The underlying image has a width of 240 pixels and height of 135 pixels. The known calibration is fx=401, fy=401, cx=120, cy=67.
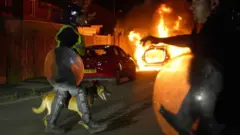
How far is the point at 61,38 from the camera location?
670cm

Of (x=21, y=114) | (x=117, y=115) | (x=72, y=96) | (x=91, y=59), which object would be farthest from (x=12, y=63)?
(x=72, y=96)

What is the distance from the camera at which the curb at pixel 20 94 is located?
11.6 meters

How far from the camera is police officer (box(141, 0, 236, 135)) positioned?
296 centimetres

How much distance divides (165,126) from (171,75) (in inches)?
17.2

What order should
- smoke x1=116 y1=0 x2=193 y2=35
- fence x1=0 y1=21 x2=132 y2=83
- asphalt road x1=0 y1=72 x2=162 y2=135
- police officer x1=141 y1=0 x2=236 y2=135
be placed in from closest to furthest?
police officer x1=141 y1=0 x2=236 y2=135 → asphalt road x1=0 y1=72 x2=162 y2=135 → fence x1=0 y1=21 x2=132 y2=83 → smoke x1=116 y1=0 x2=193 y2=35

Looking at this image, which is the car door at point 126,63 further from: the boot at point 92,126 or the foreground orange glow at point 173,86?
the foreground orange glow at point 173,86

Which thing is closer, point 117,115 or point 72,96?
point 72,96

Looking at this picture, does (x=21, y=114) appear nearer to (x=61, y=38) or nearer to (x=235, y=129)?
(x=61, y=38)

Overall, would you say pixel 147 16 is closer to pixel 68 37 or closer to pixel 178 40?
pixel 68 37

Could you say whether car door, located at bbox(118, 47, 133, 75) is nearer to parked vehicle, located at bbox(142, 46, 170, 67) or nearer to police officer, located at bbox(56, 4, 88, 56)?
police officer, located at bbox(56, 4, 88, 56)

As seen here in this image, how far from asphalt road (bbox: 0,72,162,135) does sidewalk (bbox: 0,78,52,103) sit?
61 centimetres

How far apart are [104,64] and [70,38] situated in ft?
30.4

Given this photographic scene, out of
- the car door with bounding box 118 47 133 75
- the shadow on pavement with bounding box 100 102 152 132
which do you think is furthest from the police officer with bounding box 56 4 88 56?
the car door with bounding box 118 47 133 75

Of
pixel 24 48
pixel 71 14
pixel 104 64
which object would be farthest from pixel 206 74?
pixel 24 48
